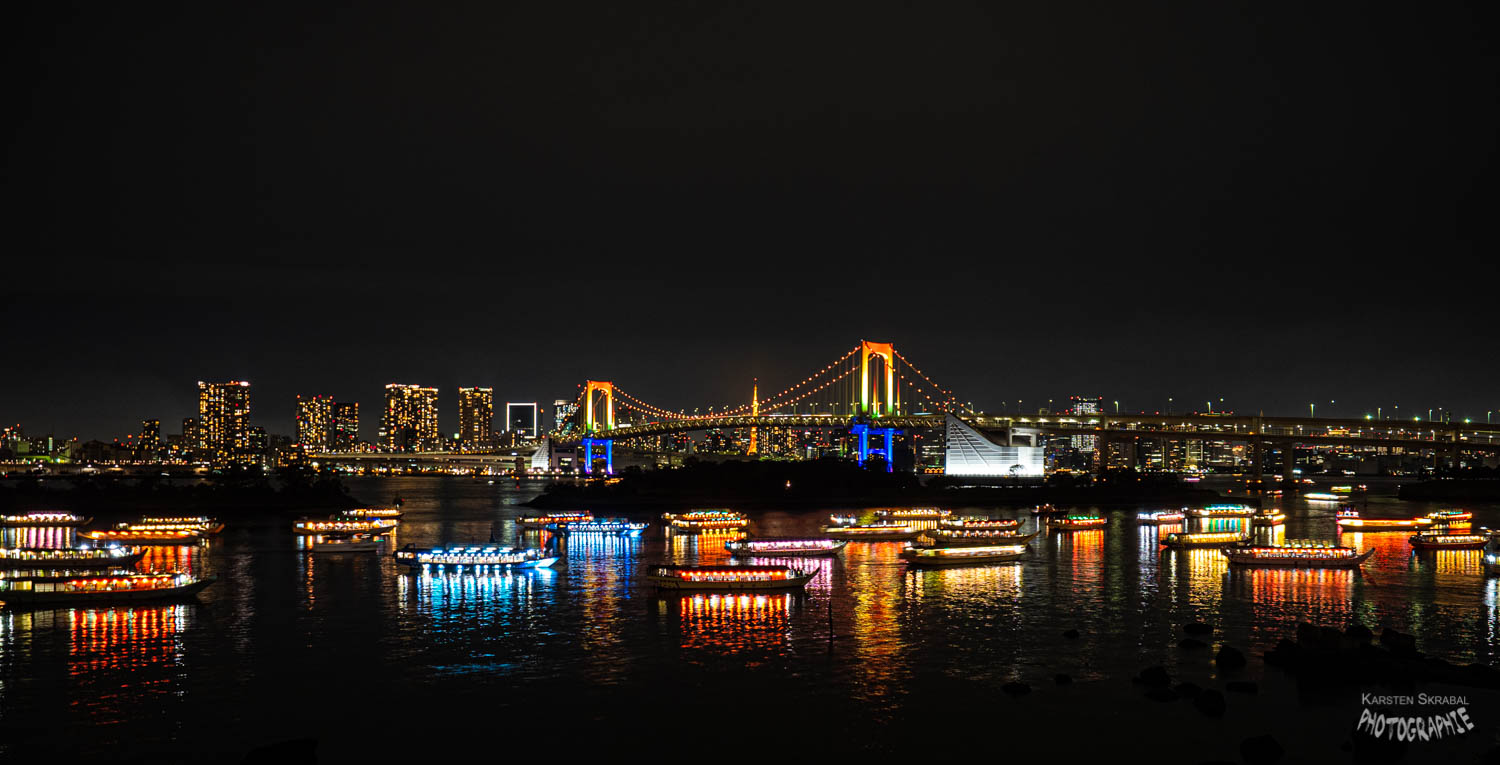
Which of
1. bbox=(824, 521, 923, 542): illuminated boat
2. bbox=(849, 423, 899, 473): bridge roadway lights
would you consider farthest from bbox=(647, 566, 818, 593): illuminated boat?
bbox=(849, 423, 899, 473): bridge roadway lights

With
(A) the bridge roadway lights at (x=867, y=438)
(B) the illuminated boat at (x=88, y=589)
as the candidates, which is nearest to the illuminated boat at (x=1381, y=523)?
(A) the bridge roadway lights at (x=867, y=438)

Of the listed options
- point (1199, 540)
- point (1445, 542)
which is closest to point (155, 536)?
point (1199, 540)

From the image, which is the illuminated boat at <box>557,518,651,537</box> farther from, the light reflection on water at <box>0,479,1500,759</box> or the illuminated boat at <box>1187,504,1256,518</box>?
the illuminated boat at <box>1187,504,1256,518</box>

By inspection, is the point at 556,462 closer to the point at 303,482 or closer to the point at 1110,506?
the point at 303,482

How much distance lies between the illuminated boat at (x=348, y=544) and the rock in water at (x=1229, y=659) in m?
28.1

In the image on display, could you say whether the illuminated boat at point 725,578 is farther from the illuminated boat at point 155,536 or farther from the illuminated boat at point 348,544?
the illuminated boat at point 155,536

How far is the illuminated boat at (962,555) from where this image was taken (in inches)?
1347

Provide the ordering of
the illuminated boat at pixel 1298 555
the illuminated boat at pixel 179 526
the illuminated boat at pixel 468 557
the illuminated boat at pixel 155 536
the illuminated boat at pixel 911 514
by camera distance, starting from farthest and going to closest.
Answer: the illuminated boat at pixel 911 514
the illuminated boat at pixel 179 526
the illuminated boat at pixel 155 536
the illuminated boat at pixel 468 557
the illuminated boat at pixel 1298 555

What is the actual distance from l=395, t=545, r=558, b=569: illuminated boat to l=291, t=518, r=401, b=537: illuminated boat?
10.3m

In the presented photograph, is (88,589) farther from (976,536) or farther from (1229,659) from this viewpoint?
(976,536)

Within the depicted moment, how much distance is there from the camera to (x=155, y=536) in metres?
43.3

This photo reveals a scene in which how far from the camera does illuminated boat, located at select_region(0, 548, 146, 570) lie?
34094 mm

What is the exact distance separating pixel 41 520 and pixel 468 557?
30452 millimetres

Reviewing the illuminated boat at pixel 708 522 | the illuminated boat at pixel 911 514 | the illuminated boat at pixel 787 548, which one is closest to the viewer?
the illuminated boat at pixel 787 548
